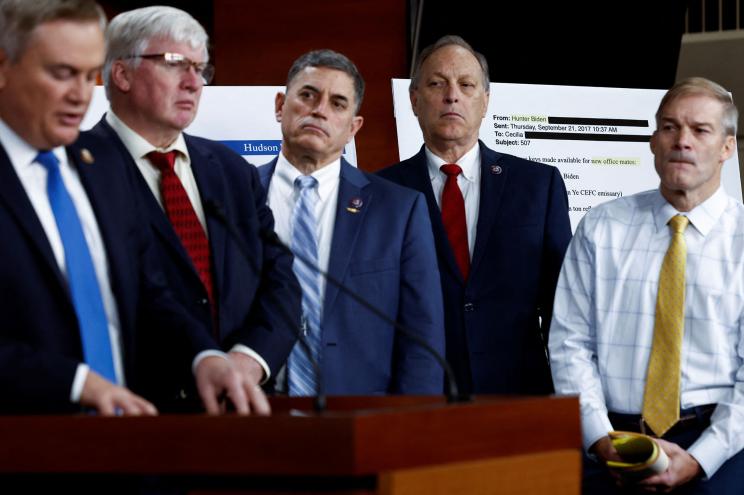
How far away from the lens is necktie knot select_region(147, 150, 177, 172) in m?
2.99

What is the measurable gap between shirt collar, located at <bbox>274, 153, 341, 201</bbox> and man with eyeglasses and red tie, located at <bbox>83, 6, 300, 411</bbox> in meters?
0.46

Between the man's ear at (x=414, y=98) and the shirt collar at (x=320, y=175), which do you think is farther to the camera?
the man's ear at (x=414, y=98)

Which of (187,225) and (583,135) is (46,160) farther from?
(583,135)

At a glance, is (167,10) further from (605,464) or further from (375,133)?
(375,133)

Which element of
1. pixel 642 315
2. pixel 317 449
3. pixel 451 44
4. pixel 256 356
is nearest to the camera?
pixel 317 449

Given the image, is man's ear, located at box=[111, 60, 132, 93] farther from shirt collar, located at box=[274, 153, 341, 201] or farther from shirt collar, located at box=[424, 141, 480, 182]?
shirt collar, located at box=[424, 141, 480, 182]

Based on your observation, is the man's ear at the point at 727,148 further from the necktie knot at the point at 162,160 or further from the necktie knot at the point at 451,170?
the necktie knot at the point at 162,160

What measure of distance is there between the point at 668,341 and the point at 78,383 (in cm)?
204

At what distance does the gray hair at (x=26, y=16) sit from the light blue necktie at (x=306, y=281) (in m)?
1.30

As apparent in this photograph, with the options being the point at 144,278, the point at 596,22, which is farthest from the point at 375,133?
the point at 144,278

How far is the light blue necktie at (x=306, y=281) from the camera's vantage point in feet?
11.1

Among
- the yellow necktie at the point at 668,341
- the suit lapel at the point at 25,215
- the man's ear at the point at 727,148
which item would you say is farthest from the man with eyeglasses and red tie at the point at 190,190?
the man's ear at the point at 727,148

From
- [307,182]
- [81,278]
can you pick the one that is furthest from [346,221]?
[81,278]

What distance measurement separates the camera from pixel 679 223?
363 centimetres
